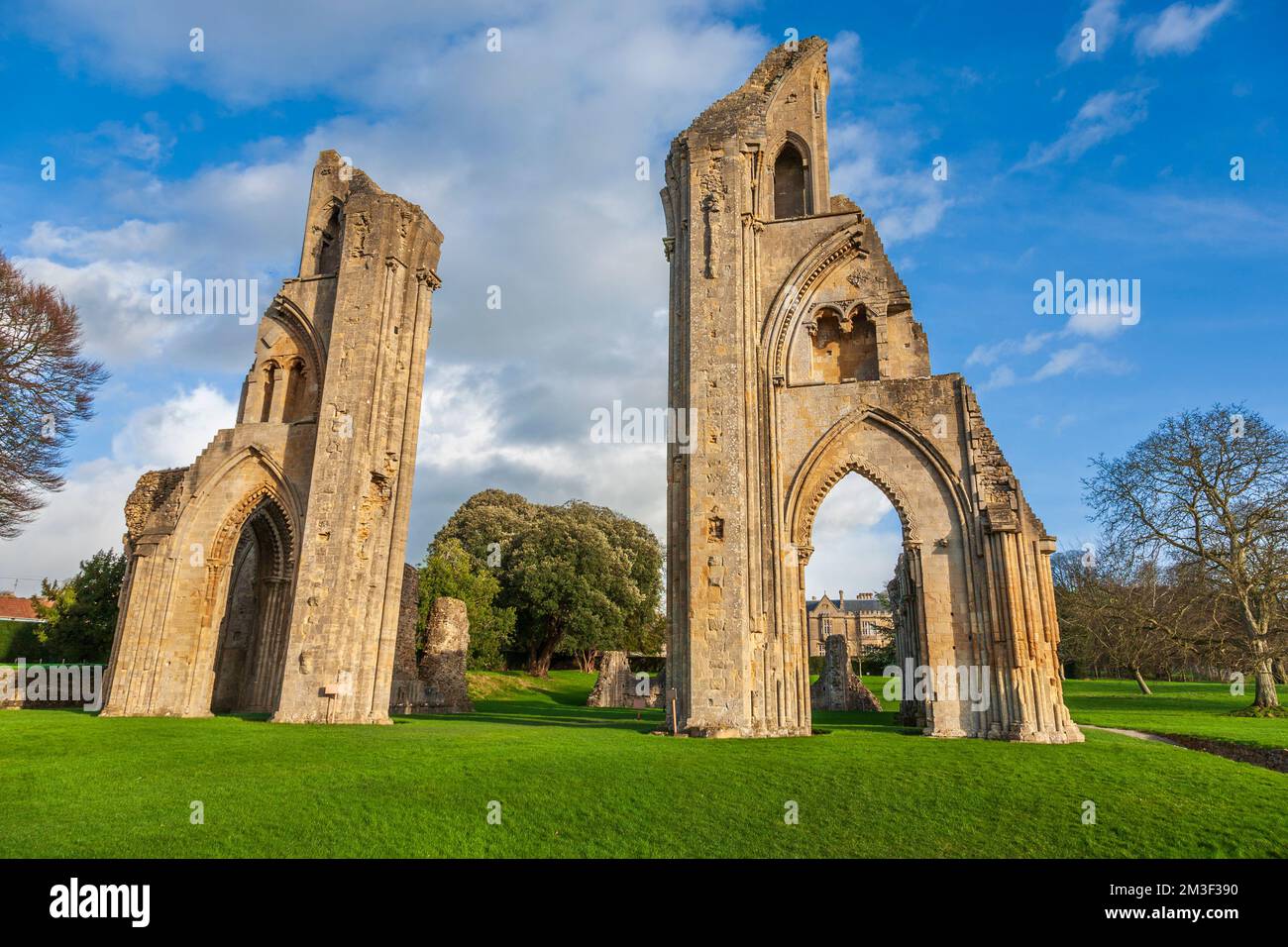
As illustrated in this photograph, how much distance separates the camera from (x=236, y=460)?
19.2 metres

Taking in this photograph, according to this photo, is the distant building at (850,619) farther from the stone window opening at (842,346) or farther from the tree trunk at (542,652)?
the stone window opening at (842,346)

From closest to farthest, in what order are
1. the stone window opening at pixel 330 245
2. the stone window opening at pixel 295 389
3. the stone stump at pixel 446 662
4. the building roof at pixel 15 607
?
the stone window opening at pixel 295 389 → the stone window opening at pixel 330 245 → the stone stump at pixel 446 662 → the building roof at pixel 15 607

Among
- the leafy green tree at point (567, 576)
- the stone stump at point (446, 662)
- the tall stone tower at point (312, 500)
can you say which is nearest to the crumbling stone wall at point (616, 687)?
the stone stump at point (446, 662)

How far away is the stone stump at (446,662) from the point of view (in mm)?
24728

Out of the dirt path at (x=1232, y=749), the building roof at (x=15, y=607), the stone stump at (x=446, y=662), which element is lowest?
→ the dirt path at (x=1232, y=749)

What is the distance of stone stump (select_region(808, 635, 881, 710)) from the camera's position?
1096 inches

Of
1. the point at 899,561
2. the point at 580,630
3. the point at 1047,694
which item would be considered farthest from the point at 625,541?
the point at 1047,694

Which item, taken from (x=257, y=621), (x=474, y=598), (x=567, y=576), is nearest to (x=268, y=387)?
(x=257, y=621)

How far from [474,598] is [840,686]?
1936cm

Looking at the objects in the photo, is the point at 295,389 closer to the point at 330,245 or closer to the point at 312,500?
the point at 312,500

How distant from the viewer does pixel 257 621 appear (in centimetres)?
2227

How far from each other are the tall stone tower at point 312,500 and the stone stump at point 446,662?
514cm

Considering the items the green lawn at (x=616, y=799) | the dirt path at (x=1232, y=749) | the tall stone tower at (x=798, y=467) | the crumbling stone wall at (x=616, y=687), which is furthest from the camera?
the crumbling stone wall at (x=616, y=687)
